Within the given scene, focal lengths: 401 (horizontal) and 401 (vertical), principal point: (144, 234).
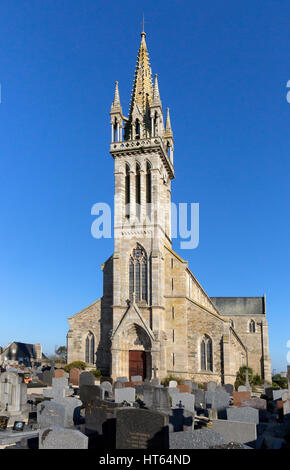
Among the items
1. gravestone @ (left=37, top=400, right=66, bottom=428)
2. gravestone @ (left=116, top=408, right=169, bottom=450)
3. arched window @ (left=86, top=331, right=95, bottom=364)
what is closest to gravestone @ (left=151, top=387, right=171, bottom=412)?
gravestone @ (left=37, top=400, right=66, bottom=428)

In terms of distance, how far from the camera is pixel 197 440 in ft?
28.3

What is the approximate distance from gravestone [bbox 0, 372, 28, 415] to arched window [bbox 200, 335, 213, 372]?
51.6 ft

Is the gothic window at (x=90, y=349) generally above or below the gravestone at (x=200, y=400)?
above

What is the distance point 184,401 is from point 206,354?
12.8 metres

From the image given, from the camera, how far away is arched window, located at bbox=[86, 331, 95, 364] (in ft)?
103

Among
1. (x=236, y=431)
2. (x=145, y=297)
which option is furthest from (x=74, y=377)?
(x=236, y=431)

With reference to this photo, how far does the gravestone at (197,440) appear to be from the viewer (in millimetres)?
8555

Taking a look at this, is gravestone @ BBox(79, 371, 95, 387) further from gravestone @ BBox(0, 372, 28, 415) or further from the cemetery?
gravestone @ BBox(0, 372, 28, 415)

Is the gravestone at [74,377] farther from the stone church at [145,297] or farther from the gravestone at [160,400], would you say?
the gravestone at [160,400]

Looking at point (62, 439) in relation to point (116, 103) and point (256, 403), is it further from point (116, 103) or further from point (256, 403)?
point (116, 103)

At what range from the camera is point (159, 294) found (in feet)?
96.0

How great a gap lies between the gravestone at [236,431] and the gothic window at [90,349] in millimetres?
22036

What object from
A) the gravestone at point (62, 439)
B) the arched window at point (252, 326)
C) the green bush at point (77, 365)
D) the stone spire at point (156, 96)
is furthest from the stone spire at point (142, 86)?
the arched window at point (252, 326)
